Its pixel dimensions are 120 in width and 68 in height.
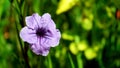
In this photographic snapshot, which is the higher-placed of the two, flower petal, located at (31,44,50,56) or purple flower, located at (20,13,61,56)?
purple flower, located at (20,13,61,56)


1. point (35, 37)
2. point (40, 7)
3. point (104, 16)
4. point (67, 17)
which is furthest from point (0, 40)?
point (35, 37)

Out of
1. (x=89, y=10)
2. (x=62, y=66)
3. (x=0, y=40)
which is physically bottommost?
(x=62, y=66)

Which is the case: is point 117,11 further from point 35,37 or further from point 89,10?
point 35,37

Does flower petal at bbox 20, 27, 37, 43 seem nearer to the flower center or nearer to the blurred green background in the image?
the flower center

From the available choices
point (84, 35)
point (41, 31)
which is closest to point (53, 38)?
Result: point (41, 31)

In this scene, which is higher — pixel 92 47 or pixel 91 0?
pixel 91 0

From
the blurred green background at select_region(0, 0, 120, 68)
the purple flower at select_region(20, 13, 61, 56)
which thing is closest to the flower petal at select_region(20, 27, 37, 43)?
the purple flower at select_region(20, 13, 61, 56)

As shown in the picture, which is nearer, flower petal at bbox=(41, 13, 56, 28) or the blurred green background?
flower petal at bbox=(41, 13, 56, 28)

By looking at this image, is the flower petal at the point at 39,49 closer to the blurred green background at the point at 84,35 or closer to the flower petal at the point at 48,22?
the flower petal at the point at 48,22
